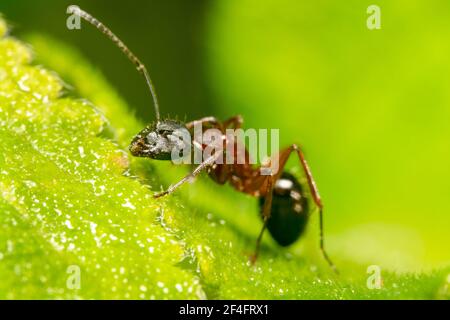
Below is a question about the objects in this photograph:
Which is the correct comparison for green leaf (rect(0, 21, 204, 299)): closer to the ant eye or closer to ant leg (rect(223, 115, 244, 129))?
the ant eye

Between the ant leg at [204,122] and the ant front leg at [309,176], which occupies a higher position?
the ant leg at [204,122]

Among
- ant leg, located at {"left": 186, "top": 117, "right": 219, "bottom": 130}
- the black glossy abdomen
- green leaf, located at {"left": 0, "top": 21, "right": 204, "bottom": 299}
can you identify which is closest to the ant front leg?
the black glossy abdomen

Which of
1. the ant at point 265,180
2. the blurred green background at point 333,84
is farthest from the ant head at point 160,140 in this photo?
the blurred green background at point 333,84

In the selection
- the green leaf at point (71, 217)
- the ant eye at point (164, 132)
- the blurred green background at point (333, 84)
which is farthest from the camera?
the blurred green background at point (333, 84)

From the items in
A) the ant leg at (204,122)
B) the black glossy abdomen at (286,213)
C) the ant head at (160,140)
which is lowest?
the black glossy abdomen at (286,213)

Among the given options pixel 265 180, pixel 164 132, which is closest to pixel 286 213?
pixel 265 180

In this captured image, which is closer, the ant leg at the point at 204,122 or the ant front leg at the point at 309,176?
the ant front leg at the point at 309,176

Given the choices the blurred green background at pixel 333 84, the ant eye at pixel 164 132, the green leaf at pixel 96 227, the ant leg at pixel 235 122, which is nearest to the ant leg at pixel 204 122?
the ant leg at pixel 235 122

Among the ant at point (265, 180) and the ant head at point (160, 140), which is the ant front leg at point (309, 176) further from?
the ant head at point (160, 140)

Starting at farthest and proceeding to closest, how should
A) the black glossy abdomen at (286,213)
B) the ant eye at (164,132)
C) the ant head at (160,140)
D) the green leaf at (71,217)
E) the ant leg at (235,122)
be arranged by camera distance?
1. the ant leg at (235,122)
2. the black glossy abdomen at (286,213)
3. the ant eye at (164,132)
4. the ant head at (160,140)
5. the green leaf at (71,217)
